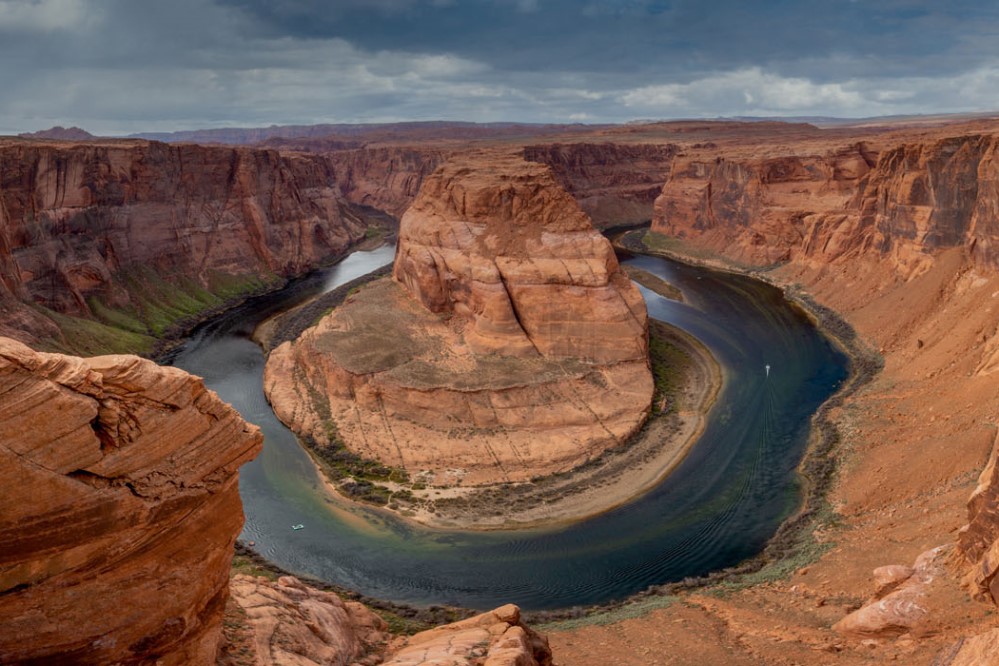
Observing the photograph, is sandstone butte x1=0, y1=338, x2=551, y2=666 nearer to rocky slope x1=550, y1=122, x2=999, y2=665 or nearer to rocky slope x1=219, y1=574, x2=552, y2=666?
rocky slope x1=219, y1=574, x2=552, y2=666

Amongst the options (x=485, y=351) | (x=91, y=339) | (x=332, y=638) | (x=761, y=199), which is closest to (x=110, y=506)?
(x=332, y=638)

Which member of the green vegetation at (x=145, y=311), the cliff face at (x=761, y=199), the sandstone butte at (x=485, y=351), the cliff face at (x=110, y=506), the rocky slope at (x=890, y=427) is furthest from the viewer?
the cliff face at (x=761, y=199)

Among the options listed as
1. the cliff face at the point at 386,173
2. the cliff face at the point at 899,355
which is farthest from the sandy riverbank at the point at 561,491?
the cliff face at the point at 386,173

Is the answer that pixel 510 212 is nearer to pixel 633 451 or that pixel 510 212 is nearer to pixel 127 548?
pixel 633 451

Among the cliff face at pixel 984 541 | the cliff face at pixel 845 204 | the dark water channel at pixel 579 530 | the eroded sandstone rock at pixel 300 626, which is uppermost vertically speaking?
the cliff face at pixel 845 204

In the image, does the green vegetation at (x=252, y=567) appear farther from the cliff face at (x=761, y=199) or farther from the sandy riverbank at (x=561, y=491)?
the cliff face at (x=761, y=199)

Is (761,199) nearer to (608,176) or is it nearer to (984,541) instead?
(608,176)
